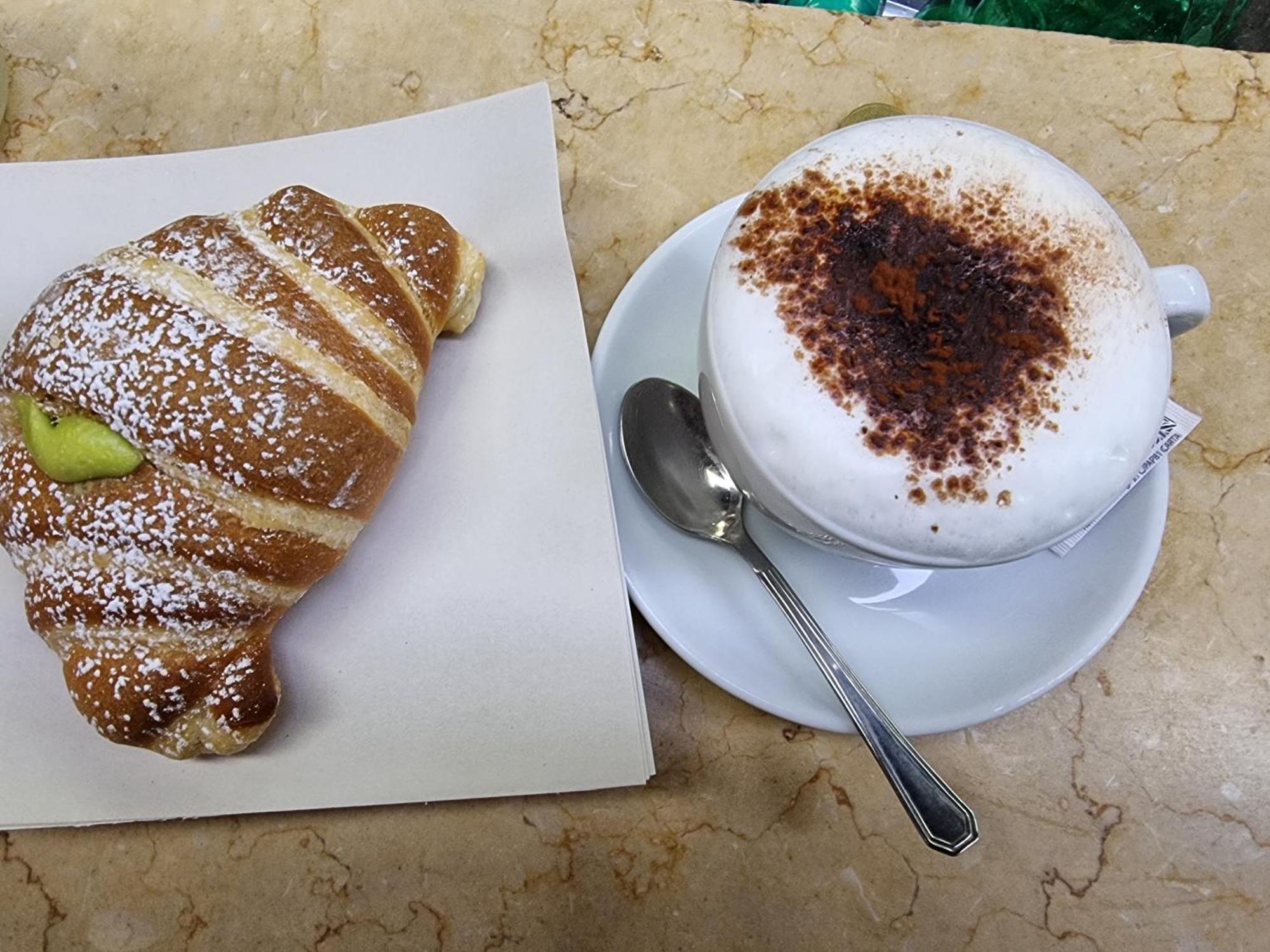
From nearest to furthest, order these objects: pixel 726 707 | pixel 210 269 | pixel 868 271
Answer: pixel 868 271 → pixel 210 269 → pixel 726 707

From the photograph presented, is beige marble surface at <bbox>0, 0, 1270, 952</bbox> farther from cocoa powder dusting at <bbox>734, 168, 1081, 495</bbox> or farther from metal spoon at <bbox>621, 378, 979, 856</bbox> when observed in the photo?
cocoa powder dusting at <bbox>734, 168, 1081, 495</bbox>

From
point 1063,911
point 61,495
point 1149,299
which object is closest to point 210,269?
point 61,495

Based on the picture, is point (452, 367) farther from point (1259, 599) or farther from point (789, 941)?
point (1259, 599)

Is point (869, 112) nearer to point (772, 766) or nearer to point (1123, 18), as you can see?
point (1123, 18)

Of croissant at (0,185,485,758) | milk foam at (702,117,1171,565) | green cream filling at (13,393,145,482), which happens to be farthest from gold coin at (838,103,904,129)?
green cream filling at (13,393,145,482)

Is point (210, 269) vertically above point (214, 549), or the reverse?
point (210, 269)

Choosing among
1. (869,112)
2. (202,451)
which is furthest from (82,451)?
(869,112)

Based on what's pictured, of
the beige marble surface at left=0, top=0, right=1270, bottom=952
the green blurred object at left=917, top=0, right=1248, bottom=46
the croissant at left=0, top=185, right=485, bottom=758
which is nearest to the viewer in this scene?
→ the croissant at left=0, top=185, right=485, bottom=758
